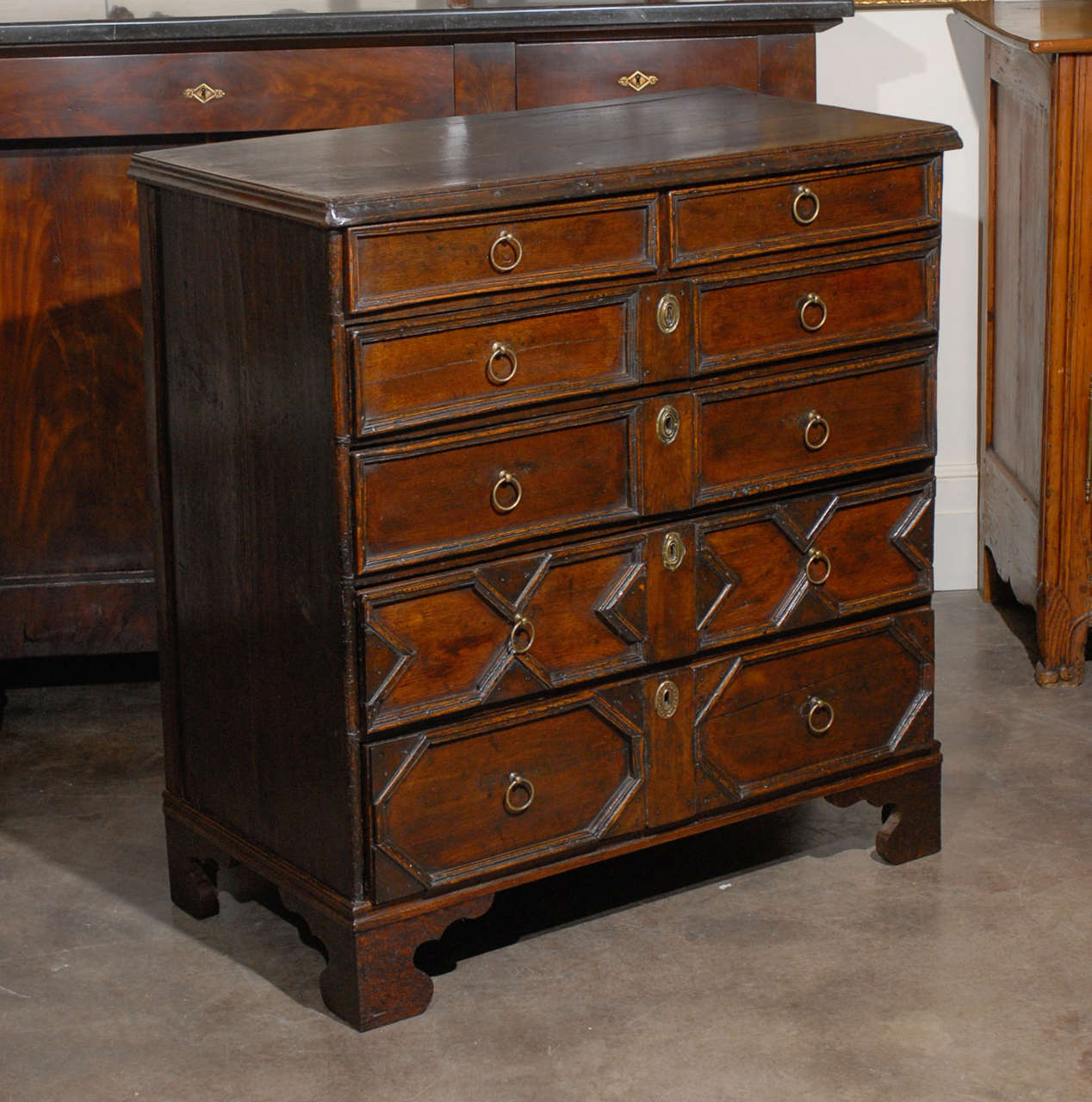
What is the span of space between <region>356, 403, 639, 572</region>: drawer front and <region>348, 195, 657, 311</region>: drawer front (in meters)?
0.18

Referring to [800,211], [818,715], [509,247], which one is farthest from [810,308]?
[818,715]

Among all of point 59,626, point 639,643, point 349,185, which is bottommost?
point 59,626

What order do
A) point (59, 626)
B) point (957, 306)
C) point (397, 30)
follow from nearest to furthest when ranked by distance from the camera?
1. point (397, 30)
2. point (59, 626)
3. point (957, 306)

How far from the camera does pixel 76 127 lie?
3.35 meters

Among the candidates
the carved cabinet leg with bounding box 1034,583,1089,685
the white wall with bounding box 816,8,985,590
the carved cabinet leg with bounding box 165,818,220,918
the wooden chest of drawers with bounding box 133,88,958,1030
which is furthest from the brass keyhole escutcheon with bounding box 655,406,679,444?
the white wall with bounding box 816,8,985,590

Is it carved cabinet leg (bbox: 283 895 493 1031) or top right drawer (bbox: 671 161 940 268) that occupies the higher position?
top right drawer (bbox: 671 161 940 268)

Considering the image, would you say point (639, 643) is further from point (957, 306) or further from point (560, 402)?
point (957, 306)

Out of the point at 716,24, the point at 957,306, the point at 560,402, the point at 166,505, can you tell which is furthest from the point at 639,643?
the point at 957,306

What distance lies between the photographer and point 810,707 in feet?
9.49

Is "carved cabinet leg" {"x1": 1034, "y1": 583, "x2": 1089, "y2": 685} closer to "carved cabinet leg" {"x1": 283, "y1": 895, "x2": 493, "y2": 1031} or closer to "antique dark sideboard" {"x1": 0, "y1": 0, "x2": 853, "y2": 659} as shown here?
"antique dark sideboard" {"x1": 0, "y1": 0, "x2": 853, "y2": 659}

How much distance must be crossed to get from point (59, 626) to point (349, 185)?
148cm

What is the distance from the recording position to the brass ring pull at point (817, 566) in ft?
9.29

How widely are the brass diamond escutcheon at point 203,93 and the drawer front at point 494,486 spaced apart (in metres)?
1.13

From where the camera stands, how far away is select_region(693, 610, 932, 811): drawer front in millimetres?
2809
